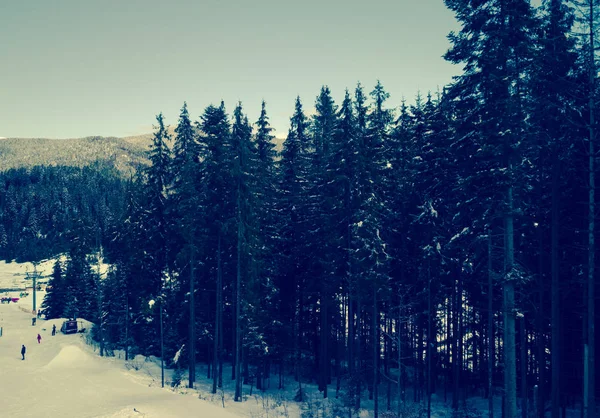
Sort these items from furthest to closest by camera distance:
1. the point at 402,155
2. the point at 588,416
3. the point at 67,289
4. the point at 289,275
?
the point at 67,289
the point at 289,275
the point at 402,155
the point at 588,416

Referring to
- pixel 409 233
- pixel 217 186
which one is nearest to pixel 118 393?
pixel 217 186

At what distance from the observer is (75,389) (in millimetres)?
25844

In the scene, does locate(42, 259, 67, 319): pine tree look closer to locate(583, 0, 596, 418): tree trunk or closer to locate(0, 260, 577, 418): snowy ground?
locate(0, 260, 577, 418): snowy ground

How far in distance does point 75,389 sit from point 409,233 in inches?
903

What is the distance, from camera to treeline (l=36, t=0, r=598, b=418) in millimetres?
15352

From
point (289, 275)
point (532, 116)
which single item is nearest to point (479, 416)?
point (289, 275)

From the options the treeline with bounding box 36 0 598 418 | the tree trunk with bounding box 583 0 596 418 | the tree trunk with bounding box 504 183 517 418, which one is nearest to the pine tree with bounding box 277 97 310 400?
the treeline with bounding box 36 0 598 418

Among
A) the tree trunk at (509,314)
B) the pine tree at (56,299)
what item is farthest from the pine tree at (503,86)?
the pine tree at (56,299)

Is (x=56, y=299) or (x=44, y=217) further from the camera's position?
(x=44, y=217)

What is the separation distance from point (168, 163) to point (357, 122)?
16.9m

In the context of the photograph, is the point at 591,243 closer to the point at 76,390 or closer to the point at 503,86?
the point at 503,86

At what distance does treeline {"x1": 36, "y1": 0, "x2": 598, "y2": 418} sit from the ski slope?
5.47 m

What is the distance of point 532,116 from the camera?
630 inches

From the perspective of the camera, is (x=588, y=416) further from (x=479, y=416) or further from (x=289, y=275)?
(x=289, y=275)
